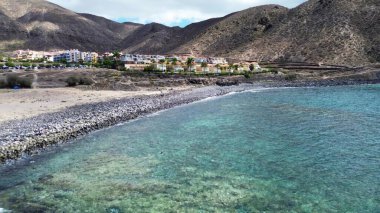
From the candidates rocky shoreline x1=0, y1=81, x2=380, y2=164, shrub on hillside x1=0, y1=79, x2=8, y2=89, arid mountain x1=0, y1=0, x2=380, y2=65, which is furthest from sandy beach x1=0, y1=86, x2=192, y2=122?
arid mountain x1=0, y1=0, x2=380, y2=65

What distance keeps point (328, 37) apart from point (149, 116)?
102 m

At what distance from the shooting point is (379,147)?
2600cm

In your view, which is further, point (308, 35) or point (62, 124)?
point (308, 35)

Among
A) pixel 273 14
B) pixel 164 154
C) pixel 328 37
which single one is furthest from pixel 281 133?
pixel 273 14

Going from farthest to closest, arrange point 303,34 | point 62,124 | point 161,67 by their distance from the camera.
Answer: point 303,34 → point 161,67 → point 62,124

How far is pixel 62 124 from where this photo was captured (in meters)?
31.4

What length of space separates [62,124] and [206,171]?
648 inches

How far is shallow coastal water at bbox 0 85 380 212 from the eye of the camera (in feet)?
52.3

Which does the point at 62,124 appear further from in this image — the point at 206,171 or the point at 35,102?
the point at 35,102

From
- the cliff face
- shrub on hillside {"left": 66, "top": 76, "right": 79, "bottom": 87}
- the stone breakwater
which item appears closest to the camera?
the stone breakwater

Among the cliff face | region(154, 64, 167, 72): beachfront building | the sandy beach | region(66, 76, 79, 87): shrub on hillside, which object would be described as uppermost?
Answer: the cliff face

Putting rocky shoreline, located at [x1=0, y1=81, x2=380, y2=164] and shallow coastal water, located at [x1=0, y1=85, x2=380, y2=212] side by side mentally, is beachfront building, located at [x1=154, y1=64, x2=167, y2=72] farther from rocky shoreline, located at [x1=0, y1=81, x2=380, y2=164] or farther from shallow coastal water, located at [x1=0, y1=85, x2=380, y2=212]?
shallow coastal water, located at [x1=0, y1=85, x2=380, y2=212]

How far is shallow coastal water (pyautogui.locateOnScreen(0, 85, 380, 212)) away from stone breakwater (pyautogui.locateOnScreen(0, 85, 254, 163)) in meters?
1.41

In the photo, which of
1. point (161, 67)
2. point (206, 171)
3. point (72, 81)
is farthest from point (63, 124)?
point (161, 67)
